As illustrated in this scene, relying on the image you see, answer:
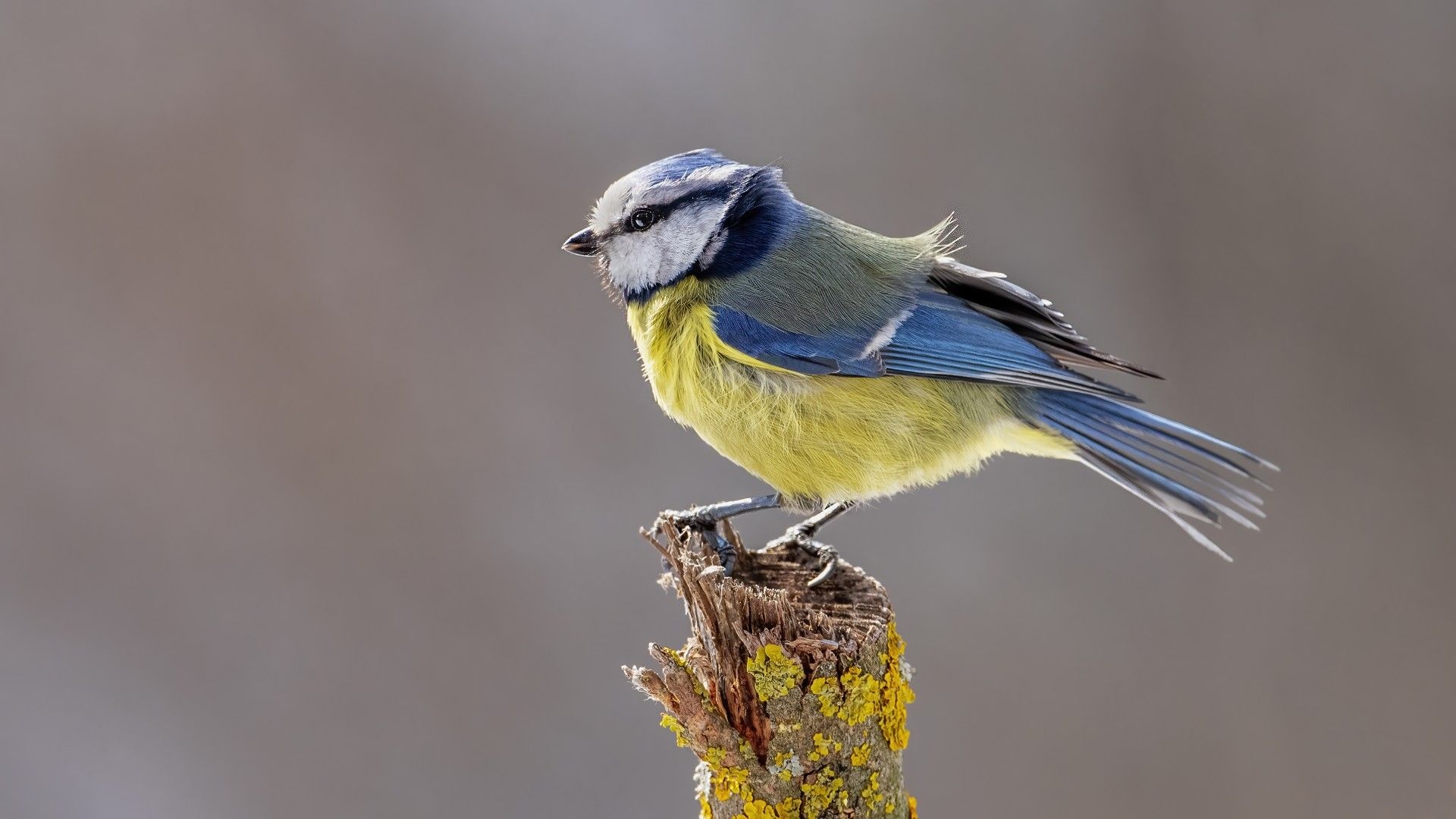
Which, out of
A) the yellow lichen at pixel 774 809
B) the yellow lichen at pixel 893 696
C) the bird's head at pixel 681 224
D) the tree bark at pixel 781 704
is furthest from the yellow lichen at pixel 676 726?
the bird's head at pixel 681 224

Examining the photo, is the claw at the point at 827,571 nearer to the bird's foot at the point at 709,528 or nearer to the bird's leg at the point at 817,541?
the bird's leg at the point at 817,541

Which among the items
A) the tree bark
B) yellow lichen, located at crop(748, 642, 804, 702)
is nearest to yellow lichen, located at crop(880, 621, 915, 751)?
the tree bark

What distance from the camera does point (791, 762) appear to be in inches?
60.6

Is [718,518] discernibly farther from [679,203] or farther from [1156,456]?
[1156,456]

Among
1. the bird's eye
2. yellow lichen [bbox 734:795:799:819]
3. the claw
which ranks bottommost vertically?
yellow lichen [bbox 734:795:799:819]

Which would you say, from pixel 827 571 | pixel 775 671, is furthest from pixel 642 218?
pixel 775 671

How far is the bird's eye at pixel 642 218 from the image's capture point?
209 cm

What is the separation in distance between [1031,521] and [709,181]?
140cm

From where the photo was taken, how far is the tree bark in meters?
1.54

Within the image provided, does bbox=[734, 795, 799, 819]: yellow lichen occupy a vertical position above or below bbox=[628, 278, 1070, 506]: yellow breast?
below

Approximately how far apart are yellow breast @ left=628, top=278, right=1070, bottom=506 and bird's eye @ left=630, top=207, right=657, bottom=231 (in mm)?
114

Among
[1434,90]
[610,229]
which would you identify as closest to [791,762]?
[610,229]

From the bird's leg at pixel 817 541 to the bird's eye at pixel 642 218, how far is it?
57 centimetres

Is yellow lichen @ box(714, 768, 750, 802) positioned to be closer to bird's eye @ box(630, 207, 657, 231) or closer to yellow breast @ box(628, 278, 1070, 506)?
yellow breast @ box(628, 278, 1070, 506)
